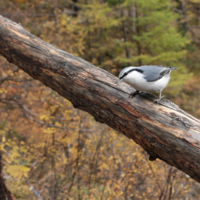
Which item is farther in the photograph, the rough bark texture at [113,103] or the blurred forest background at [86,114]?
the blurred forest background at [86,114]

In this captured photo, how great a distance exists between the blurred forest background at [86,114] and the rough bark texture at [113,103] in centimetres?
111

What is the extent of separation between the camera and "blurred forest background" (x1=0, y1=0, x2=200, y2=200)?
377cm

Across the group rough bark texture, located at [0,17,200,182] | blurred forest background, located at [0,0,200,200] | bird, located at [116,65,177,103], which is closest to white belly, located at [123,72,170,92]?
bird, located at [116,65,177,103]

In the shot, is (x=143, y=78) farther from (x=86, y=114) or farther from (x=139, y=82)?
(x=86, y=114)

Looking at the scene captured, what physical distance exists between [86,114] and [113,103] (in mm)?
2714

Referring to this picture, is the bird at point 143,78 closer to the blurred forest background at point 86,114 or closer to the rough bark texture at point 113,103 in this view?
the rough bark texture at point 113,103

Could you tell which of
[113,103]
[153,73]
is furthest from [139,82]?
[113,103]

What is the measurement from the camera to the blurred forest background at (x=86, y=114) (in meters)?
3.77

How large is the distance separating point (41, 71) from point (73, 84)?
1.60ft

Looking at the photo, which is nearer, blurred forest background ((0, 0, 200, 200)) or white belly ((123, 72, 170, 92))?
white belly ((123, 72, 170, 92))

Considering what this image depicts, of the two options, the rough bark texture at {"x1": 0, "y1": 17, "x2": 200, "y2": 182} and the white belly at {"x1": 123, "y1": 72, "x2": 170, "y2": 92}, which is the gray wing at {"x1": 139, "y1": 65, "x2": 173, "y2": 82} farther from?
the rough bark texture at {"x1": 0, "y1": 17, "x2": 200, "y2": 182}

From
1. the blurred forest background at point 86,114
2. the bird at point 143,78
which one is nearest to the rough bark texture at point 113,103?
the bird at point 143,78

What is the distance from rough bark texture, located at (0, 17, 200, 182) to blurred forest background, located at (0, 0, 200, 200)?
1.11m

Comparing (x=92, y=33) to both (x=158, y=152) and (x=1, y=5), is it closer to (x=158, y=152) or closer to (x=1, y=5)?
(x=1, y=5)
